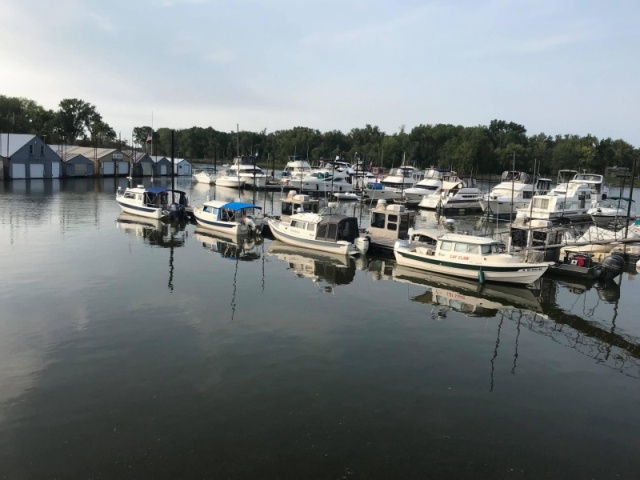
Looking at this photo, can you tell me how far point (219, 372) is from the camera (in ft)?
48.0

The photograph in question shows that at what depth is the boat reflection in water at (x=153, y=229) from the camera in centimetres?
3541

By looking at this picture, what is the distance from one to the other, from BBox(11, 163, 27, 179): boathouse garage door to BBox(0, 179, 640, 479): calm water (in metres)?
59.0

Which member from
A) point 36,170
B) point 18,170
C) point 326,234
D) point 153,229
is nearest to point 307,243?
point 326,234

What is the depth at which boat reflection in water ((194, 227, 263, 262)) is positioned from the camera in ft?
105

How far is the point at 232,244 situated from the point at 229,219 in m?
4.48

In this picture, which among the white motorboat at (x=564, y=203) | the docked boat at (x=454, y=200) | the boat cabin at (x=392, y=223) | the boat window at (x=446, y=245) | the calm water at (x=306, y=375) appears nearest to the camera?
the calm water at (x=306, y=375)

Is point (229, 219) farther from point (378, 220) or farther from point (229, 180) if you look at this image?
point (229, 180)

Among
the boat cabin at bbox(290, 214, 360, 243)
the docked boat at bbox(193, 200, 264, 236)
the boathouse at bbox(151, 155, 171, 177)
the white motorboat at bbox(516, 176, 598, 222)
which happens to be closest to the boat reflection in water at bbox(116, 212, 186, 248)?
the docked boat at bbox(193, 200, 264, 236)

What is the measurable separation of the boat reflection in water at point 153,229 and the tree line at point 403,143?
207 feet

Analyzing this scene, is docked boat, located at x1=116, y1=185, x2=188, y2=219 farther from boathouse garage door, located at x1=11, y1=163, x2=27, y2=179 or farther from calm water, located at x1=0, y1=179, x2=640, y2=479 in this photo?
boathouse garage door, located at x1=11, y1=163, x2=27, y2=179

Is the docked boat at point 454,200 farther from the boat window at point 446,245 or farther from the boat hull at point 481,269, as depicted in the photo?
the boat window at point 446,245

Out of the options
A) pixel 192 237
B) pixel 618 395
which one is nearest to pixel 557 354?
pixel 618 395

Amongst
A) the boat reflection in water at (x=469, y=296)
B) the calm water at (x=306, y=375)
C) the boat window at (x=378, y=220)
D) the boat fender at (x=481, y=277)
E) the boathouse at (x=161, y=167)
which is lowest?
the calm water at (x=306, y=375)

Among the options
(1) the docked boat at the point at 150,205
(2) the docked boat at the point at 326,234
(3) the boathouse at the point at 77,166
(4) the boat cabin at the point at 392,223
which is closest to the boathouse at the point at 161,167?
(3) the boathouse at the point at 77,166
